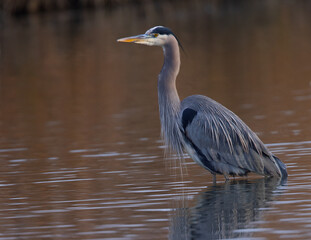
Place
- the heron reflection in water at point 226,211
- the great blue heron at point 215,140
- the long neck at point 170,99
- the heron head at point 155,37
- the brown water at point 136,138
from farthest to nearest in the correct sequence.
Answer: the heron head at point 155,37, the long neck at point 170,99, the great blue heron at point 215,140, the brown water at point 136,138, the heron reflection in water at point 226,211

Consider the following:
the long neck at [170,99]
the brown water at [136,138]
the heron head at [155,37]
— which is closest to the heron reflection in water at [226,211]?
the brown water at [136,138]

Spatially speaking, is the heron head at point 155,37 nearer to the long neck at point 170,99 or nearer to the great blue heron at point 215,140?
the long neck at point 170,99

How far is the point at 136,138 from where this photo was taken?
39.4 ft

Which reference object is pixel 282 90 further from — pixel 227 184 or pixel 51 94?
pixel 227 184

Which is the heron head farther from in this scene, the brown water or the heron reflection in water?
the heron reflection in water

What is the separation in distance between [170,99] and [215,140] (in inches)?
30.6

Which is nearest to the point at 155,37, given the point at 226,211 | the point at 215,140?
the point at 215,140

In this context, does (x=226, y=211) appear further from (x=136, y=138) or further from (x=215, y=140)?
(x=136, y=138)

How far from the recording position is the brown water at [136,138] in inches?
292

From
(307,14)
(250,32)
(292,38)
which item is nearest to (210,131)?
(292,38)

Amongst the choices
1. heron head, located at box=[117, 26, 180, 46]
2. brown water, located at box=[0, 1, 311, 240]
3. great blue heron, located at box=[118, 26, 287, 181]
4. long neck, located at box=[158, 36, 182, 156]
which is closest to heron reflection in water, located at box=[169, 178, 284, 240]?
brown water, located at box=[0, 1, 311, 240]

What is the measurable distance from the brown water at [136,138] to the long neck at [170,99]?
1.40 feet

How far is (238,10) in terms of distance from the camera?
38938mm

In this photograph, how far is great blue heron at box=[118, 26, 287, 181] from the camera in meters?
8.99
